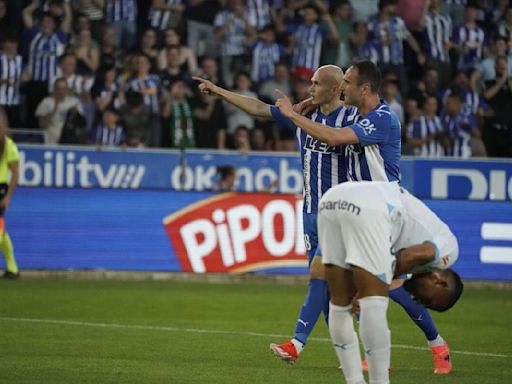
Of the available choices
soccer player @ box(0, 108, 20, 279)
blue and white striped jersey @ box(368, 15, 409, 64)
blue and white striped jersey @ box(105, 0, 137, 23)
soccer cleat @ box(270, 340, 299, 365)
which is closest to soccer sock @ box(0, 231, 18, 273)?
soccer player @ box(0, 108, 20, 279)

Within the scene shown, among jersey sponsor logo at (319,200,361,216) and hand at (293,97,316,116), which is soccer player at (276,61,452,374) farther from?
jersey sponsor logo at (319,200,361,216)

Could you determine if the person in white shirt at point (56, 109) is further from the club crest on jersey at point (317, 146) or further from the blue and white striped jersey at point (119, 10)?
the club crest on jersey at point (317, 146)

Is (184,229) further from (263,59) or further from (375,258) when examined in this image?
(375,258)

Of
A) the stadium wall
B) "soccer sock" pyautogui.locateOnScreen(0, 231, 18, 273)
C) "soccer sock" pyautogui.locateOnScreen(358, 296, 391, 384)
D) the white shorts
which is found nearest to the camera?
the white shorts

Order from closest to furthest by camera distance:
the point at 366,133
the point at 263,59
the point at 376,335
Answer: the point at 376,335 → the point at 366,133 → the point at 263,59

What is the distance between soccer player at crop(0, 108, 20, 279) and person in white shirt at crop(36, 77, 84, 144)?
264cm

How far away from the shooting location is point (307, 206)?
10.4 metres

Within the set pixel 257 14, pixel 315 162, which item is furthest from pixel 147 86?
pixel 315 162

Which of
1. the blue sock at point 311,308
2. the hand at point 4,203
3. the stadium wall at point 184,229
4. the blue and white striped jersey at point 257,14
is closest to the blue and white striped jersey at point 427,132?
the stadium wall at point 184,229

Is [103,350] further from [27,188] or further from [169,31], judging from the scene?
[169,31]

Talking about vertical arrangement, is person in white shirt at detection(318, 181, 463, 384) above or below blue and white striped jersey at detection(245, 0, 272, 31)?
below

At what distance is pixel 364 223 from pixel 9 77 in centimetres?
1453

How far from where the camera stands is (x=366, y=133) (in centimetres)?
905

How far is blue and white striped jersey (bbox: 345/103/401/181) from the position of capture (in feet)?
29.8
